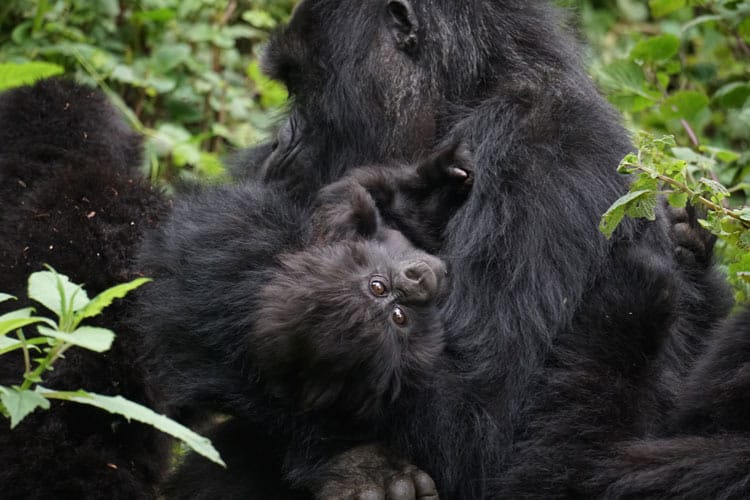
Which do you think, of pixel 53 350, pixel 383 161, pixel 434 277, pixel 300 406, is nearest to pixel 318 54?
pixel 383 161

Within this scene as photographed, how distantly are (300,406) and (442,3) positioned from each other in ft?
5.15

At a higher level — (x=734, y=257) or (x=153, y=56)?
(x=734, y=257)

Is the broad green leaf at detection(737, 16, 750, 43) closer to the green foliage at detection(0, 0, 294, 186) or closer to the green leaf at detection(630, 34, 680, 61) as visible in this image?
the green leaf at detection(630, 34, 680, 61)

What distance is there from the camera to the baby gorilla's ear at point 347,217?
3631 mm

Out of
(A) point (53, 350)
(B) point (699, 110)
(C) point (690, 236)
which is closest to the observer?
(A) point (53, 350)

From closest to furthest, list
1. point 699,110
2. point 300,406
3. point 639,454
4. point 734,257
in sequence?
point 639,454, point 300,406, point 734,257, point 699,110

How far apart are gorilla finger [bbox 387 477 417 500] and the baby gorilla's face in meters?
0.23

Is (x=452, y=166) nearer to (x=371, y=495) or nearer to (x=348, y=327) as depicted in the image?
(x=348, y=327)

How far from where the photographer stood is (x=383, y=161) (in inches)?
158

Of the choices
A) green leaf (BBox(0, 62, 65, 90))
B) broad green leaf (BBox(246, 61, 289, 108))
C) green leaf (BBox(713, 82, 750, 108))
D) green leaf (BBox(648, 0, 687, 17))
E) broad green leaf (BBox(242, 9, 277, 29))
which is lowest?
broad green leaf (BBox(246, 61, 289, 108))

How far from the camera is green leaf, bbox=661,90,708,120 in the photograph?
5262mm

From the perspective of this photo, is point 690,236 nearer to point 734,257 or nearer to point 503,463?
point 734,257

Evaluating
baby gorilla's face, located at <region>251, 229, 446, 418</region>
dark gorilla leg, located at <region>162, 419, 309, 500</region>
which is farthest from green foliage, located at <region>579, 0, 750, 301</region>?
dark gorilla leg, located at <region>162, 419, 309, 500</region>

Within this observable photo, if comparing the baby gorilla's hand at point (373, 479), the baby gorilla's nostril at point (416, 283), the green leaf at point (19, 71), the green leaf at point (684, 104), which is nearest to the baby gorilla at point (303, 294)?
the baby gorilla's nostril at point (416, 283)
